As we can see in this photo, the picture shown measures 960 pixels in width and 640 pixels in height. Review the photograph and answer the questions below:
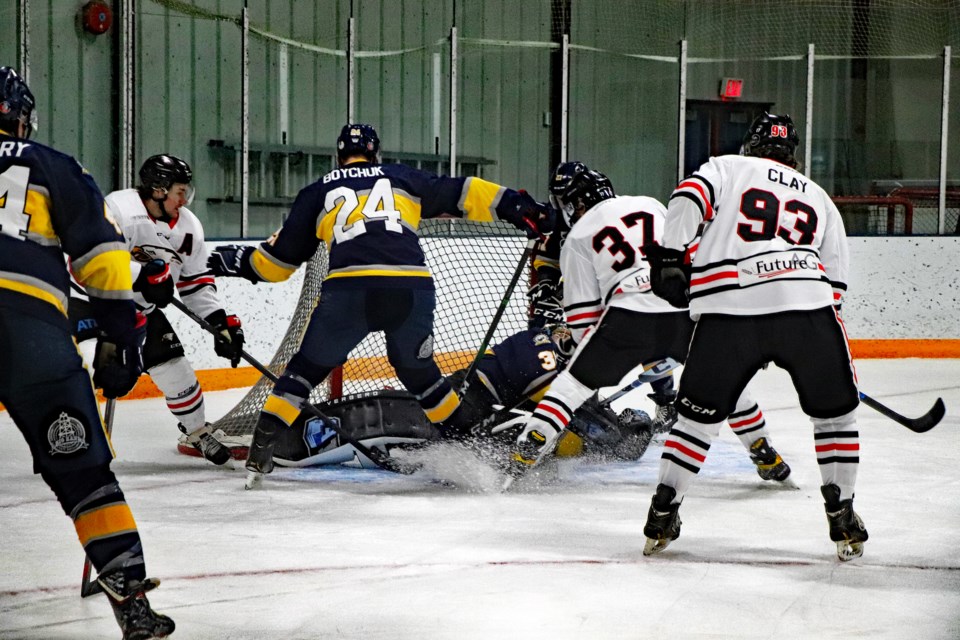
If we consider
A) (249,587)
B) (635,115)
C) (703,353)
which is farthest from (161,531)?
(635,115)

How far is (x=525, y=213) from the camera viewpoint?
150 inches

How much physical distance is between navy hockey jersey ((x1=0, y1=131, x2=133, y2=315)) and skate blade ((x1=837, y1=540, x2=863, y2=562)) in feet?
5.52

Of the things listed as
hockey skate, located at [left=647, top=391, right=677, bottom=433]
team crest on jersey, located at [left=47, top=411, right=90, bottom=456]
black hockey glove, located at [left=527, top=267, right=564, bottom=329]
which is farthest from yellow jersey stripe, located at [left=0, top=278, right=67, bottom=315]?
hockey skate, located at [left=647, top=391, right=677, bottom=433]

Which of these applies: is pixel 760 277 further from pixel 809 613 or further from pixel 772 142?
pixel 809 613

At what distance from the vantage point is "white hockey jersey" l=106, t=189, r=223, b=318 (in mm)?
3965

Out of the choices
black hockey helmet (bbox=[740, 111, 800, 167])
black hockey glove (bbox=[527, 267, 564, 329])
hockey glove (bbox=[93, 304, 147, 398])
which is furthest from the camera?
black hockey glove (bbox=[527, 267, 564, 329])

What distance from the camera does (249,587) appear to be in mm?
2537

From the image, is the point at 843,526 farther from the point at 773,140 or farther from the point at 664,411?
the point at 664,411

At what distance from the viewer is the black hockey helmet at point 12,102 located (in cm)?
215

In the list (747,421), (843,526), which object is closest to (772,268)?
(843,526)

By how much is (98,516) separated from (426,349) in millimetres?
1720

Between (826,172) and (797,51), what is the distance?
38.8 inches

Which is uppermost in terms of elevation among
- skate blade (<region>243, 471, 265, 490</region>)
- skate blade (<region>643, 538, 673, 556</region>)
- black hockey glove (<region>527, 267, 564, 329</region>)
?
black hockey glove (<region>527, 267, 564, 329</region>)

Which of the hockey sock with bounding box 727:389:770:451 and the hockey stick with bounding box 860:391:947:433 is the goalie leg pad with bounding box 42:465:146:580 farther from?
the hockey stick with bounding box 860:391:947:433
